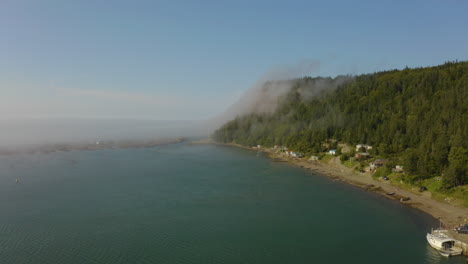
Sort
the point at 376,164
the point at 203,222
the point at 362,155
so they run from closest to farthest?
the point at 203,222, the point at 376,164, the point at 362,155

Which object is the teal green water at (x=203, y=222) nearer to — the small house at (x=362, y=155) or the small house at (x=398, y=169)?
the small house at (x=398, y=169)

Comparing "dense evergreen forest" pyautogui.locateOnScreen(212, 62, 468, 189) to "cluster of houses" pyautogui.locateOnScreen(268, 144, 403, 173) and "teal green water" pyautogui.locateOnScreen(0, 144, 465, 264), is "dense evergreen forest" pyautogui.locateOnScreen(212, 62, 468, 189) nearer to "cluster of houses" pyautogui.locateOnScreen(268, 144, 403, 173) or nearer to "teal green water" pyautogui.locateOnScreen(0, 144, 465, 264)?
"cluster of houses" pyautogui.locateOnScreen(268, 144, 403, 173)

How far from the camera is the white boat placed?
27422 millimetres

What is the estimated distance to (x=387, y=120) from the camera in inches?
3383

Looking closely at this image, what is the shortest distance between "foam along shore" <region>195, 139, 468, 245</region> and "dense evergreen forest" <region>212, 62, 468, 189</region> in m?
4.35

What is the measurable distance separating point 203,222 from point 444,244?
26550 mm

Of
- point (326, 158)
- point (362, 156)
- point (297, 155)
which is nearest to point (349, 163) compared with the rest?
point (362, 156)

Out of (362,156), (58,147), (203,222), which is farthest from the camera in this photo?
(58,147)

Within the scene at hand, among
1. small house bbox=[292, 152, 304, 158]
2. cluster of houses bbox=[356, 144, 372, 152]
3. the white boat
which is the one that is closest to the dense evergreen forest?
cluster of houses bbox=[356, 144, 372, 152]

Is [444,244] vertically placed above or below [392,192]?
below

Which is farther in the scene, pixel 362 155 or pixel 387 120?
pixel 387 120

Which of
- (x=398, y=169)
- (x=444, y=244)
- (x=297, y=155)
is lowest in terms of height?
(x=444, y=244)

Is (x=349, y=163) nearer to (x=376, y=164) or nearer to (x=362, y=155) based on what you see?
(x=362, y=155)

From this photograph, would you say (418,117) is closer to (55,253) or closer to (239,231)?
(239,231)
